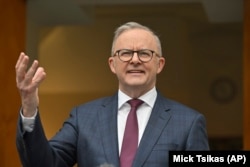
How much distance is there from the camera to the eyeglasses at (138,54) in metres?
1.89

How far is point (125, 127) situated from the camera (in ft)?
6.15

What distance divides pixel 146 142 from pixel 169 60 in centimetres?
541

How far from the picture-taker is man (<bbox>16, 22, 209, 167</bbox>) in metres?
1.78

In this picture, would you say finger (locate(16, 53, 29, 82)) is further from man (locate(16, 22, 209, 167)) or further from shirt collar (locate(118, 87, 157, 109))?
shirt collar (locate(118, 87, 157, 109))

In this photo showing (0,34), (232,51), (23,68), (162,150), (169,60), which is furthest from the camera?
(232,51)

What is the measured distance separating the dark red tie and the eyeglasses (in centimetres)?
17

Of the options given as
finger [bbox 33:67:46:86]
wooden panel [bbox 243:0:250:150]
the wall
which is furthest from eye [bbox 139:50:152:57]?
the wall

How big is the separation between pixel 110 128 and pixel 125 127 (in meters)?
0.05

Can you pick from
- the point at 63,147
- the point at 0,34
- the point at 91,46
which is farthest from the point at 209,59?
the point at 63,147

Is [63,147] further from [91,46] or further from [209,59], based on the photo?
[209,59]

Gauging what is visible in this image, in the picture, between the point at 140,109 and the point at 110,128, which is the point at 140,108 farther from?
the point at 110,128

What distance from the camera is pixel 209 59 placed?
830 centimetres

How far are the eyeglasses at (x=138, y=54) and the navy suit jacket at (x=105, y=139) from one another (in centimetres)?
15

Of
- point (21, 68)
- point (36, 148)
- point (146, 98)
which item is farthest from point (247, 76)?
point (21, 68)
